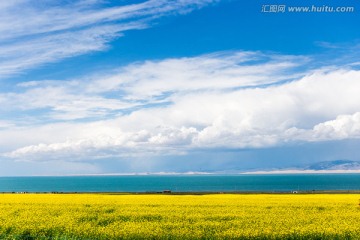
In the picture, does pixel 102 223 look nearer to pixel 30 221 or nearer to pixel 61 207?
pixel 30 221

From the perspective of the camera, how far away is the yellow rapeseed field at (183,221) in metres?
25.1

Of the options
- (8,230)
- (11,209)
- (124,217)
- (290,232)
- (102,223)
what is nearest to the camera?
(290,232)

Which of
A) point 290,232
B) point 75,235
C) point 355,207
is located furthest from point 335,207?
point 75,235

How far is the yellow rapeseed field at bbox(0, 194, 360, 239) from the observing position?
2506 centimetres

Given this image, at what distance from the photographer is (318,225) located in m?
27.4

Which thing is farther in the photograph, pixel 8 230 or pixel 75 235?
pixel 8 230

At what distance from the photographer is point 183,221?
97.1ft

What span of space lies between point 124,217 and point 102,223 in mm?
2716

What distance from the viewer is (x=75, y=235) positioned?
83.8 feet

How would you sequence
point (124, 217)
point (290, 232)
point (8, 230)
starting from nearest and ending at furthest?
1. point (290, 232)
2. point (8, 230)
3. point (124, 217)

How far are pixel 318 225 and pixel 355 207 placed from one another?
1231cm

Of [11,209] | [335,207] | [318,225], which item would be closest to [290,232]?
A: [318,225]

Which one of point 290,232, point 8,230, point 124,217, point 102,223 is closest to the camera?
point 290,232

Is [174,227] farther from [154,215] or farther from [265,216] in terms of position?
[265,216]
